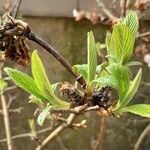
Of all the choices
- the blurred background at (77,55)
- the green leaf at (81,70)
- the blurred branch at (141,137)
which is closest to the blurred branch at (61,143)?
the blurred background at (77,55)

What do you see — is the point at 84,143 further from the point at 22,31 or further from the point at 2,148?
the point at 22,31

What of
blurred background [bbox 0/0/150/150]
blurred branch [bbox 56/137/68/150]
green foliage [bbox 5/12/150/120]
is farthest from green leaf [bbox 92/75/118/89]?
blurred branch [bbox 56/137/68/150]

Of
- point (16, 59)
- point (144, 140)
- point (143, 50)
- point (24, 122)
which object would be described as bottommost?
point (144, 140)

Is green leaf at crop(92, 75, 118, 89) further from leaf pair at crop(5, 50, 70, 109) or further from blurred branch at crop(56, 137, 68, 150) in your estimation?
blurred branch at crop(56, 137, 68, 150)

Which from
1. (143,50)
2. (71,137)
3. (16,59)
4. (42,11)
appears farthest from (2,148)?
(16,59)

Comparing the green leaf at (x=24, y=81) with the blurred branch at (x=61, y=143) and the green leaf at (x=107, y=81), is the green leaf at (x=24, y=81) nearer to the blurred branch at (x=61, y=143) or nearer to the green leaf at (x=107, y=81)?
the green leaf at (x=107, y=81)

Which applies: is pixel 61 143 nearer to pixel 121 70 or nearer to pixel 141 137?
pixel 141 137
